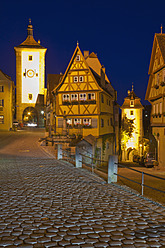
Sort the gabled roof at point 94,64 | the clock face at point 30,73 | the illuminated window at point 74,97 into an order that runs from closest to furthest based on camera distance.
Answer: the illuminated window at point 74,97 → the gabled roof at point 94,64 → the clock face at point 30,73

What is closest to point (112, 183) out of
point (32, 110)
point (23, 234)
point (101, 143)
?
point (23, 234)

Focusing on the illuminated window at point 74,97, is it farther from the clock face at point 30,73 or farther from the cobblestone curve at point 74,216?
the clock face at point 30,73

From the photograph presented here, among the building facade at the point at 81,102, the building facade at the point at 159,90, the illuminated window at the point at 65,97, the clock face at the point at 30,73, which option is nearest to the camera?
the building facade at the point at 159,90

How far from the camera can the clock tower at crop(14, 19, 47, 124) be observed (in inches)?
2115

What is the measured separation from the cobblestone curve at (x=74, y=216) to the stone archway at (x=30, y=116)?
1845 inches

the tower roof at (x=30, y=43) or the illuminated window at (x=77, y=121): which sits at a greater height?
the tower roof at (x=30, y=43)

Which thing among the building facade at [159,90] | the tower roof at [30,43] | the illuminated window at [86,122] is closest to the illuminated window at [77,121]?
the illuminated window at [86,122]

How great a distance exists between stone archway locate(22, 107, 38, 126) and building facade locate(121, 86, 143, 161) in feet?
71.2

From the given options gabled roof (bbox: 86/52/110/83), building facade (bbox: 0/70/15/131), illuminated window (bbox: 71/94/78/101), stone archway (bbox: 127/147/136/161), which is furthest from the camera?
building facade (bbox: 0/70/15/131)

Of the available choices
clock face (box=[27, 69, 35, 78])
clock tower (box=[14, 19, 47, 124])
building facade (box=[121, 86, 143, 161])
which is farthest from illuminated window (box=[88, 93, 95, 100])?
clock face (box=[27, 69, 35, 78])

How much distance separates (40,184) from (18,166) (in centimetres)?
461

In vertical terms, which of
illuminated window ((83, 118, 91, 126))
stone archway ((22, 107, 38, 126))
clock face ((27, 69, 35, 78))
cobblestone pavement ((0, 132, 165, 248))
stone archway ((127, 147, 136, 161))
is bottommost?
stone archway ((127, 147, 136, 161))

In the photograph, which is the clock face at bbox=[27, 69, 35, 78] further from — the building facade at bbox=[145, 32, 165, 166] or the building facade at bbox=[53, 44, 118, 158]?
the building facade at bbox=[145, 32, 165, 166]

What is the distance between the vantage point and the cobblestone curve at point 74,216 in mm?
5109
